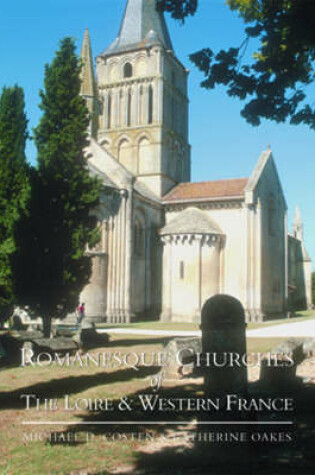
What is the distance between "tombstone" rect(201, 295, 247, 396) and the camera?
257 inches

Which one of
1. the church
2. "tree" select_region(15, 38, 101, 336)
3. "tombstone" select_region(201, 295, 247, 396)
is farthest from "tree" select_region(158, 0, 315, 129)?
the church

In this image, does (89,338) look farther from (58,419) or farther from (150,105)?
(150,105)

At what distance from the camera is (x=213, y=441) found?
5.90m

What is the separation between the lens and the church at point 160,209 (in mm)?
29828

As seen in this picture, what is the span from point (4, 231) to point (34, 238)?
1653 mm

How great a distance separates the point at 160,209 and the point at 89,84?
11.0 meters

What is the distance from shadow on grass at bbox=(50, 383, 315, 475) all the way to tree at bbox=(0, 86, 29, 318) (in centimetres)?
1007

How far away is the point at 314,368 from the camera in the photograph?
11688 millimetres

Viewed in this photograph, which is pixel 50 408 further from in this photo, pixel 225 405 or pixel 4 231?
pixel 4 231

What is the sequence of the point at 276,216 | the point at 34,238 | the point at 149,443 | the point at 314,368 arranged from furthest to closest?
the point at 276,216
the point at 34,238
the point at 314,368
the point at 149,443

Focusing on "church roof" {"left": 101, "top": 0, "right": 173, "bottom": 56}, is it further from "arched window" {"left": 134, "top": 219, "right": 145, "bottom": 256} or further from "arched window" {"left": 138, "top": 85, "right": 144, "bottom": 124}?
"arched window" {"left": 134, "top": 219, "right": 145, "bottom": 256}

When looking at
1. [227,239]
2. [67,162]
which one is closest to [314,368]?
[67,162]

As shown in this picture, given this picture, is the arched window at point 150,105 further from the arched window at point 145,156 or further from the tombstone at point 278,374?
the tombstone at point 278,374

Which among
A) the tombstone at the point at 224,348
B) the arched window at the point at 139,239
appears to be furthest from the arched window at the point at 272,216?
the tombstone at the point at 224,348
